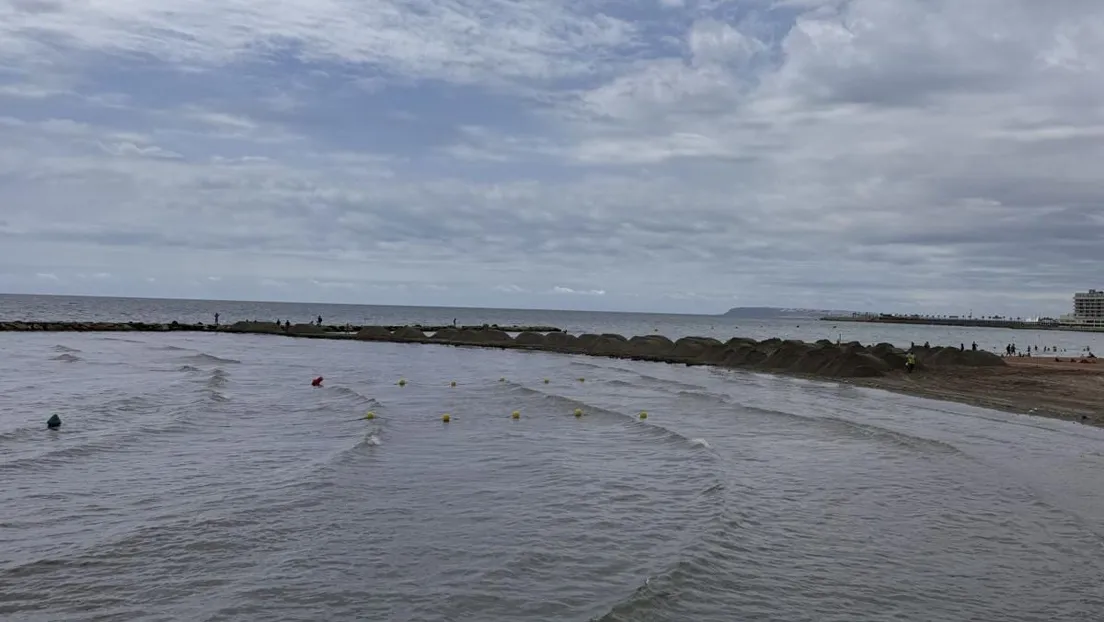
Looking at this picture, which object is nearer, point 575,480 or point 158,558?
point 158,558

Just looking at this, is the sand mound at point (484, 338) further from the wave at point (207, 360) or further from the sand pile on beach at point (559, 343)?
the wave at point (207, 360)

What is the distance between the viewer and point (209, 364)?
4450cm

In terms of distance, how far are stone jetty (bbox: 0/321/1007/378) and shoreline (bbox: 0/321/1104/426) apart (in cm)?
7

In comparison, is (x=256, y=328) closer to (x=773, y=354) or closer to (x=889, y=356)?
(x=773, y=354)

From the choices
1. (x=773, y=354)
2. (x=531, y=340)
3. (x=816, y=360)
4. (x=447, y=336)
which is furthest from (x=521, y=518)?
(x=447, y=336)

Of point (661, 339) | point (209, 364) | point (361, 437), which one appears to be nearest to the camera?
point (361, 437)

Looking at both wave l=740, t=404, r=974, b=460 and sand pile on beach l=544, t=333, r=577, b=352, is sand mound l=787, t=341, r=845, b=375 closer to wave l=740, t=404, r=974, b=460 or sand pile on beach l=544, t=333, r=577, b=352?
wave l=740, t=404, r=974, b=460

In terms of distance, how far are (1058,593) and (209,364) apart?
4228 centimetres

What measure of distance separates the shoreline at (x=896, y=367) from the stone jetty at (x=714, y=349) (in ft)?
0.23

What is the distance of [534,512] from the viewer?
45.5ft

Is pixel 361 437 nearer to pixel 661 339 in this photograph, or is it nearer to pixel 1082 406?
pixel 1082 406

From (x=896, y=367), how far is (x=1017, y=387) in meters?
8.19

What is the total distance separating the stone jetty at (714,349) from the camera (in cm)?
4616

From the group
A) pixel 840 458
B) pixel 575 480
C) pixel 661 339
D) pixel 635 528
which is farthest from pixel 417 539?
pixel 661 339
